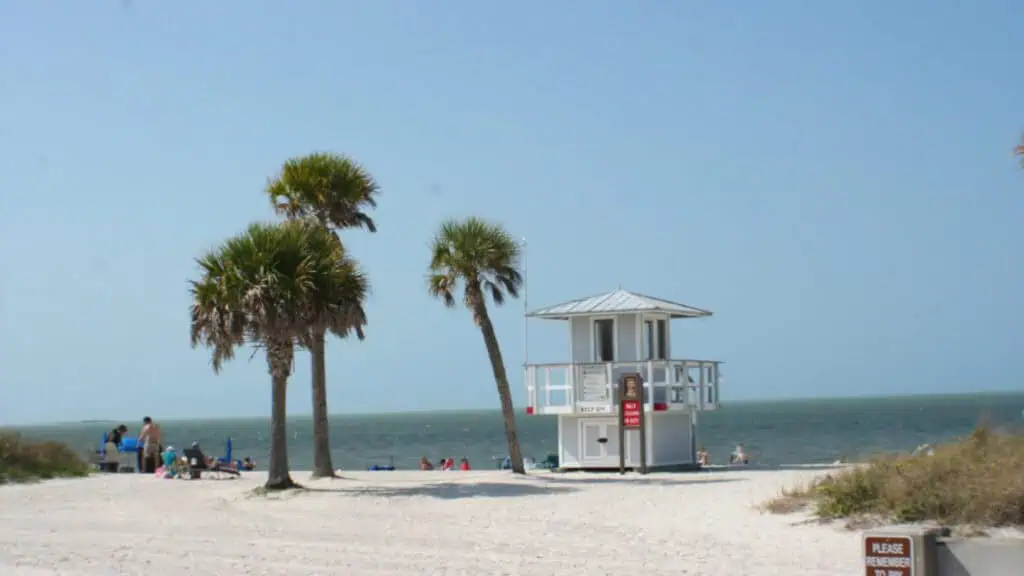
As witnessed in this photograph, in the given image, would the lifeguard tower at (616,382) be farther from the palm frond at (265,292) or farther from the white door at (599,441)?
the palm frond at (265,292)

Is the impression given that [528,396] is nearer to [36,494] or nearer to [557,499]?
[557,499]

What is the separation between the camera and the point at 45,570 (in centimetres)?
1444

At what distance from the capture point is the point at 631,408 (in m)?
29.0

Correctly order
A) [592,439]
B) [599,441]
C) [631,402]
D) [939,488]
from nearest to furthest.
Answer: [939,488]
[631,402]
[599,441]
[592,439]

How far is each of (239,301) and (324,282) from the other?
5.35 ft

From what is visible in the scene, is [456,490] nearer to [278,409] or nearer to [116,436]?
[278,409]

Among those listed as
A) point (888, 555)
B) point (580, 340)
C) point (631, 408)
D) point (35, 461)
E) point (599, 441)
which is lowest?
point (35, 461)

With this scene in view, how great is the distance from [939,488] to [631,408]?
13757 mm

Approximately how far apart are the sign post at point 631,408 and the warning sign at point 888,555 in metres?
19.7

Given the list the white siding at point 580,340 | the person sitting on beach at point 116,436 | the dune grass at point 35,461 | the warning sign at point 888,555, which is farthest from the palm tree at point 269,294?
the warning sign at point 888,555

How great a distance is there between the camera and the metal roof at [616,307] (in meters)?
30.6

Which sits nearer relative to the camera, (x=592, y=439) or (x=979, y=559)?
(x=979, y=559)

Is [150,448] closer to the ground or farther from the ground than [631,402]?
closer to the ground

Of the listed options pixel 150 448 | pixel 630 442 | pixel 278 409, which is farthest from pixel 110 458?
pixel 630 442
